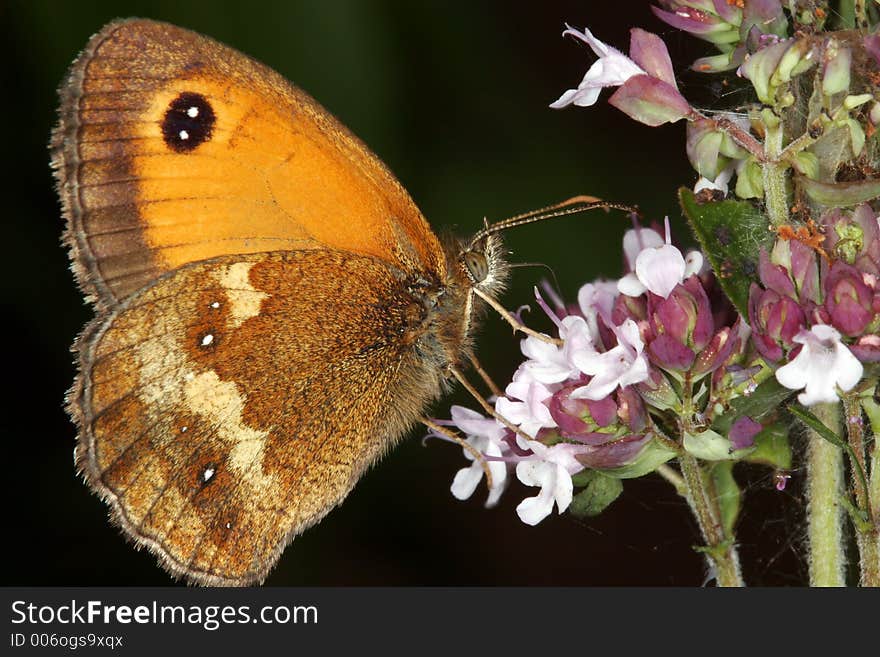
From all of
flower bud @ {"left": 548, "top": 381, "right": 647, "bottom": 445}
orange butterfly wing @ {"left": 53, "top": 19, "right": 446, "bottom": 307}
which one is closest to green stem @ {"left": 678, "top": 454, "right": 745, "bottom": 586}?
flower bud @ {"left": 548, "top": 381, "right": 647, "bottom": 445}

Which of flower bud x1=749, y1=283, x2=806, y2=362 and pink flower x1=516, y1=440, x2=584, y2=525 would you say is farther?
pink flower x1=516, y1=440, x2=584, y2=525

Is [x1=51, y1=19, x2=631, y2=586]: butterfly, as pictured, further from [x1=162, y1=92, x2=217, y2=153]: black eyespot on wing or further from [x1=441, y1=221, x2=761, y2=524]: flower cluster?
[x1=441, y1=221, x2=761, y2=524]: flower cluster

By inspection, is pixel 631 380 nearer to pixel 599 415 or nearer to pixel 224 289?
pixel 599 415

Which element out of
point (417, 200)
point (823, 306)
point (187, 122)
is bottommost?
point (417, 200)

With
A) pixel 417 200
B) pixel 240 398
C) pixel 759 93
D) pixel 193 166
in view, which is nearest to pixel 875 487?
pixel 759 93

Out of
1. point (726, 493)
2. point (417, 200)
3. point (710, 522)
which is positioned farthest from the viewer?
point (417, 200)

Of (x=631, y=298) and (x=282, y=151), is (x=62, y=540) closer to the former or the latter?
(x=282, y=151)

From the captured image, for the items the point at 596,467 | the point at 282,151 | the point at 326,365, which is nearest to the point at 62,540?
the point at 326,365
